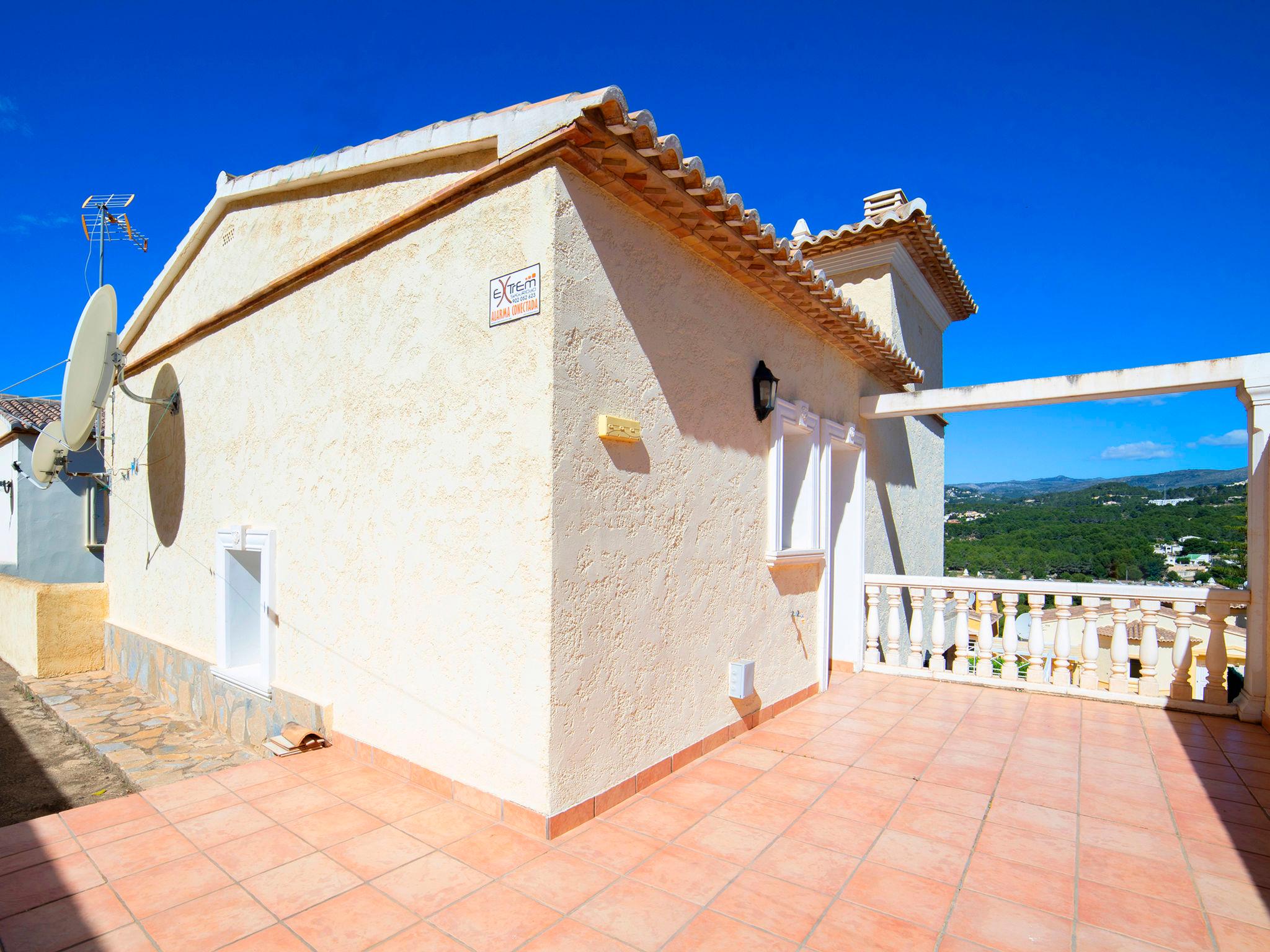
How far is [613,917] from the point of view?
281 cm

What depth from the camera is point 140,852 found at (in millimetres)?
3408

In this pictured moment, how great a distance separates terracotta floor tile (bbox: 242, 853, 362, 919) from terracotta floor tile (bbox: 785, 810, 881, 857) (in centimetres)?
232

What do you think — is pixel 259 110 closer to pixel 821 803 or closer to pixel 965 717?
pixel 821 803

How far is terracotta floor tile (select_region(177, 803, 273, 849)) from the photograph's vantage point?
3530 mm

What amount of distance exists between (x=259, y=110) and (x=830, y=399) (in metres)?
9.04

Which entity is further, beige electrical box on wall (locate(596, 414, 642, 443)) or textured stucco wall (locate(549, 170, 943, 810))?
beige electrical box on wall (locate(596, 414, 642, 443))

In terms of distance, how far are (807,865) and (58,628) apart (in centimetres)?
1075

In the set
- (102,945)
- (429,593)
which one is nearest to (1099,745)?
(429,593)

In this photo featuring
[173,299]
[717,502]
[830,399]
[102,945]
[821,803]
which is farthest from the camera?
[173,299]

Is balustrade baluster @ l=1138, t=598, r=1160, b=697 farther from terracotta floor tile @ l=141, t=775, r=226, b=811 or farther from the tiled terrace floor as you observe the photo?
terracotta floor tile @ l=141, t=775, r=226, b=811

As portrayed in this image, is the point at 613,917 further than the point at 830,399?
No

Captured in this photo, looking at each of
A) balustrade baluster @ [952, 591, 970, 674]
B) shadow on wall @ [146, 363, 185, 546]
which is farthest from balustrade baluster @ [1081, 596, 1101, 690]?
shadow on wall @ [146, 363, 185, 546]

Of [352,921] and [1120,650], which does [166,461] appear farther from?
[1120,650]

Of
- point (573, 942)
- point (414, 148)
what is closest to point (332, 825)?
point (573, 942)
